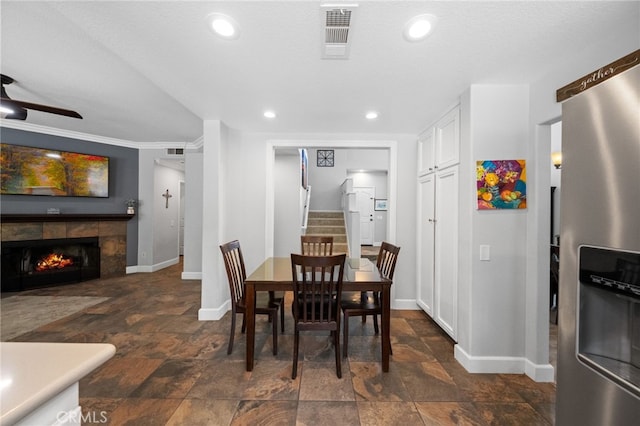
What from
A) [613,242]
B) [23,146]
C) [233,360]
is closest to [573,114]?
[613,242]

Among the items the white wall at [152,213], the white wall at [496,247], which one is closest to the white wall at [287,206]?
the white wall at [152,213]

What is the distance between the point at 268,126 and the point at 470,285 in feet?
9.53

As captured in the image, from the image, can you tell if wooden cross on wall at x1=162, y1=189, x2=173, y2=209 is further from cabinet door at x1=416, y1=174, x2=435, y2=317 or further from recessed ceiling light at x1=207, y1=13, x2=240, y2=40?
cabinet door at x1=416, y1=174, x2=435, y2=317

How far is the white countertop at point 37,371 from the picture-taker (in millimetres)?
520

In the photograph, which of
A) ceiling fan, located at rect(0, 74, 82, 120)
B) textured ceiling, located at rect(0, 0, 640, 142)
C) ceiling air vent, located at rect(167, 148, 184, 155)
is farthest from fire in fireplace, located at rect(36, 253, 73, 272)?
ceiling fan, located at rect(0, 74, 82, 120)

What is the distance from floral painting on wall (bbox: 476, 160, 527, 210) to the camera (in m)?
2.21

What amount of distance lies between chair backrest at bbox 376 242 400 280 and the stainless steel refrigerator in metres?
1.51

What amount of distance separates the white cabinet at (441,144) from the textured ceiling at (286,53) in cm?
16

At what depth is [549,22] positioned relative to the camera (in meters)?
1.52

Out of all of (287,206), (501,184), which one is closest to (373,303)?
(501,184)

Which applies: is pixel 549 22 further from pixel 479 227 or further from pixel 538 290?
pixel 538 290

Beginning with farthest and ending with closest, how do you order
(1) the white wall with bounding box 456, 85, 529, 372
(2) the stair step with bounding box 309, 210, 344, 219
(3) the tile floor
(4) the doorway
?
(2) the stair step with bounding box 309, 210, 344, 219 → (4) the doorway → (1) the white wall with bounding box 456, 85, 529, 372 → (3) the tile floor

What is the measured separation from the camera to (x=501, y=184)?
7.30 ft

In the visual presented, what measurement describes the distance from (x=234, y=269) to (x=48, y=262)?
4410 millimetres
